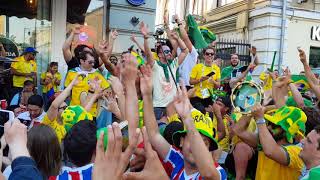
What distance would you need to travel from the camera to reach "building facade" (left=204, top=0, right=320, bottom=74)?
1634 cm

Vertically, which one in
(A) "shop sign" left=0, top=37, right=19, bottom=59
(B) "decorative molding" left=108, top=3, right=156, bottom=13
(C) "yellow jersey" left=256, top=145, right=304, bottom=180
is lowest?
(C) "yellow jersey" left=256, top=145, right=304, bottom=180

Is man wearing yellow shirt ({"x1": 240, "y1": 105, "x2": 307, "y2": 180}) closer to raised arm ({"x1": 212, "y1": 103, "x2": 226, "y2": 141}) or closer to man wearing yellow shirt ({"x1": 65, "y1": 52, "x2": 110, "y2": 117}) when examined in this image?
raised arm ({"x1": 212, "y1": 103, "x2": 226, "y2": 141})

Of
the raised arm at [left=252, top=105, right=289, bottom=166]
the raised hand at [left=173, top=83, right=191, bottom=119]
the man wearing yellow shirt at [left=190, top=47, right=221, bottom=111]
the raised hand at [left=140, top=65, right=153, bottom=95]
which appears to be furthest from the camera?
the man wearing yellow shirt at [left=190, top=47, right=221, bottom=111]

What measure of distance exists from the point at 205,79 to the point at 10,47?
4.88 metres

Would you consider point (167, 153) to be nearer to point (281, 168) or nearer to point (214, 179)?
point (214, 179)

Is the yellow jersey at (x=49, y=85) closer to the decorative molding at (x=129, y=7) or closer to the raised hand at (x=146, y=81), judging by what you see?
the decorative molding at (x=129, y=7)

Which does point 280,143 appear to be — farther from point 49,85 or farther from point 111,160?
point 49,85

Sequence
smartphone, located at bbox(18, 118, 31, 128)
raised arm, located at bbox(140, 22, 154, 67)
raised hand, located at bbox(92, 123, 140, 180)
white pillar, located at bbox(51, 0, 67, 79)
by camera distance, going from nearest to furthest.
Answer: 1. raised hand, located at bbox(92, 123, 140, 180)
2. smartphone, located at bbox(18, 118, 31, 128)
3. raised arm, located at bbox(140, 22, 154, 67)
4. white pillar, located at bbox(51, 0, 67, 79)

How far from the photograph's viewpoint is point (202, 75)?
291 inches

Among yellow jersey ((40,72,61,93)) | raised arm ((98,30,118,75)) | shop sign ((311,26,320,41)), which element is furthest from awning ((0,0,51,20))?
shop sign ((311,26,320,41))

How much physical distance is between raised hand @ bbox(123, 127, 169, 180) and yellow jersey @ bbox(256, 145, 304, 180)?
3.16 ft

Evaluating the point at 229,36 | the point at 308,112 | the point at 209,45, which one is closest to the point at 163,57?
the point at 209,45

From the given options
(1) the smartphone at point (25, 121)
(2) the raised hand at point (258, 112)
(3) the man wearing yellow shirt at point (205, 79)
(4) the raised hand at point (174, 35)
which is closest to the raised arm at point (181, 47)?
(4) the raised hand at point (174, 35)

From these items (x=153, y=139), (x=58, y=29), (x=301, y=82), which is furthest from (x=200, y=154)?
(x=58, y=29)
